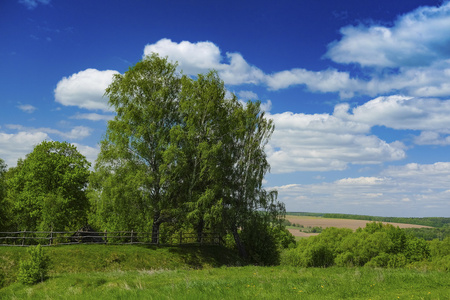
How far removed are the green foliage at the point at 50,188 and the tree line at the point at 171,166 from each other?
112mm

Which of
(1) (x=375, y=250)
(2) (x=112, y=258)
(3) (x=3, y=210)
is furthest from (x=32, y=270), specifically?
(1) (x=375, y=250)

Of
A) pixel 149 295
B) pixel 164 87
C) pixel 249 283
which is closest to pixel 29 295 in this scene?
pixel 149 295

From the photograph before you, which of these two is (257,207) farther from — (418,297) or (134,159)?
(418,297)

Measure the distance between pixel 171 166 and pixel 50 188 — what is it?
1673 cm

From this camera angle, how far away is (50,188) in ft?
124

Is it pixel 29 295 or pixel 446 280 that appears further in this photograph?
pixel 29 295

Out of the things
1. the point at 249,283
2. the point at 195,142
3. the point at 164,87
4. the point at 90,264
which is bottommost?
the point at 90,264

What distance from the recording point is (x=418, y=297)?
10.1 m

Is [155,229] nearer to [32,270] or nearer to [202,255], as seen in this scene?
[202,255]

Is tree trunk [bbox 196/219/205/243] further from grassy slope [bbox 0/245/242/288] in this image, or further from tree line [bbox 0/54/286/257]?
grassy slope [bbox 0/245/242/288]

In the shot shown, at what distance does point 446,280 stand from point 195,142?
22.8 m

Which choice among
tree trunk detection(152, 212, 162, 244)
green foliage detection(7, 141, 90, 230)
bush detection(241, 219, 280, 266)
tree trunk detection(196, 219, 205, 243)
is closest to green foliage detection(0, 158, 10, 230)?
green foliage detection(7, 141, 90, 230)

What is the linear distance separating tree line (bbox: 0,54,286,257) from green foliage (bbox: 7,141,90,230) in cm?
11

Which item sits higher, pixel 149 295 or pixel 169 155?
pixel 169 155
